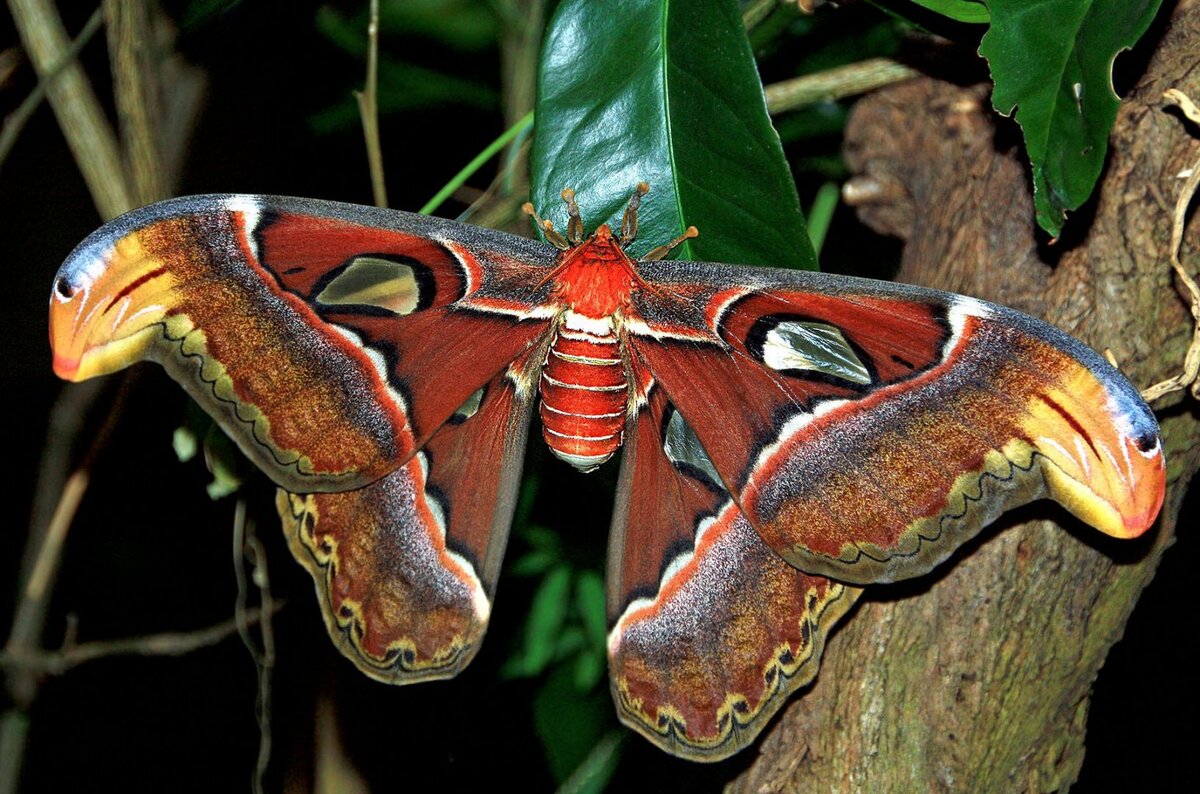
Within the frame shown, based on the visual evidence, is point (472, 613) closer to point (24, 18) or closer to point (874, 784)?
point (874, 784)

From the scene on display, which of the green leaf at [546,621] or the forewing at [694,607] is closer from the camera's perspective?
the forewing at [694,607]

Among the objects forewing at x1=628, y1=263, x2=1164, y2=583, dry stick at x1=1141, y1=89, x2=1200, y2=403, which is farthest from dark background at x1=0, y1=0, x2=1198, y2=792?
dry stick at x1=1141, y1=89, x2=1200, y2=403

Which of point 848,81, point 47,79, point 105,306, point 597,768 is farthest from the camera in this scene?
point 597,768

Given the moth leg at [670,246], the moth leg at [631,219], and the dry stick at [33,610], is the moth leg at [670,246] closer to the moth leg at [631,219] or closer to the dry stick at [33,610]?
the moth leg at [631,219]

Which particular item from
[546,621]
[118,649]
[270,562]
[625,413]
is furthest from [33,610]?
[625,413]

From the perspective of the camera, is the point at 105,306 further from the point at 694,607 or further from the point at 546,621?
the point at 546,621

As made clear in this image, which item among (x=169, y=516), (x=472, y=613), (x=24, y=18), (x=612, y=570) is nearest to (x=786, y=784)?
(x=612, y=570)

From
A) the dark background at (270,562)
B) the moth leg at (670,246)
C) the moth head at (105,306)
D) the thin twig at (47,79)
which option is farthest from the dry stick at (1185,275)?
the thin twig at (47,79)

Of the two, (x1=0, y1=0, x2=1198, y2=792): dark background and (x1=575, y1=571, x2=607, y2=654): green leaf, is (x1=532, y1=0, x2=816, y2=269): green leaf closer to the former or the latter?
(x1=0, y1=0, x2=1198, y2=792): dark background
